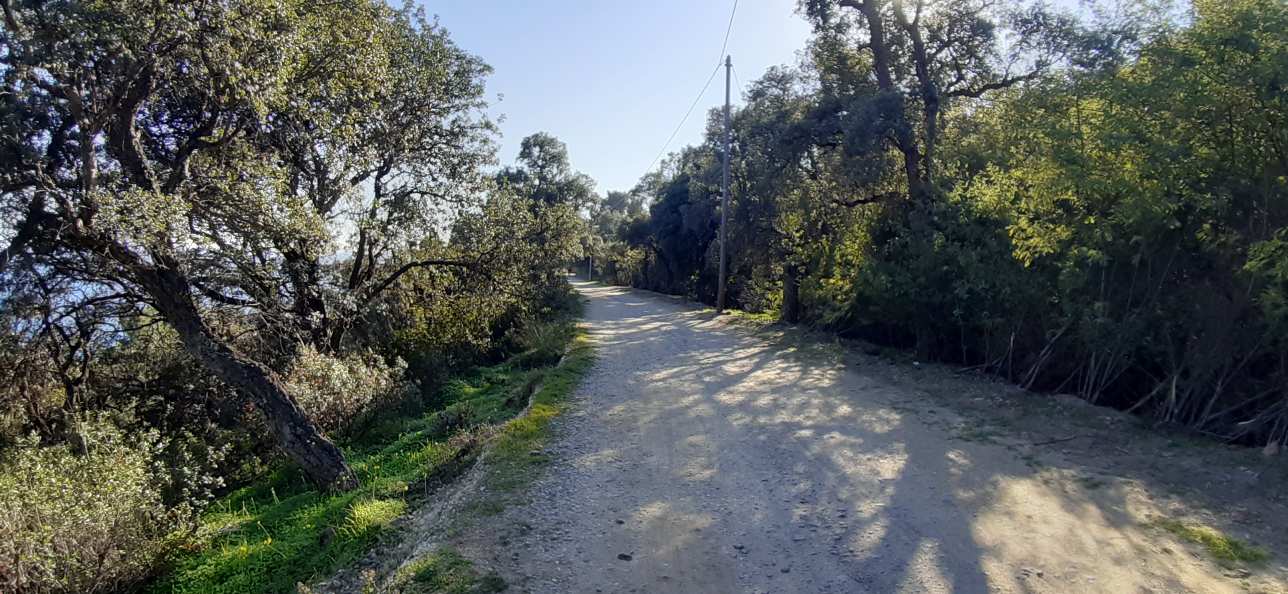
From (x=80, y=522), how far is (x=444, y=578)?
379cm

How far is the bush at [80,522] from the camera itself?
205 inches

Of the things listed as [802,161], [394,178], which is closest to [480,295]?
[394,178]

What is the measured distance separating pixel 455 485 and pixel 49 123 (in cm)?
664

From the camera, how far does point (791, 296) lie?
2042 cm

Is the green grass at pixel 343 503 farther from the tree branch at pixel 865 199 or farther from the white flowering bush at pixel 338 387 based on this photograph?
the tree branch at pixel 865 199

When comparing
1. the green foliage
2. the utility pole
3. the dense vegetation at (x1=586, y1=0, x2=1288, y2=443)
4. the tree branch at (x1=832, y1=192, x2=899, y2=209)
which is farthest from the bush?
the utility pole

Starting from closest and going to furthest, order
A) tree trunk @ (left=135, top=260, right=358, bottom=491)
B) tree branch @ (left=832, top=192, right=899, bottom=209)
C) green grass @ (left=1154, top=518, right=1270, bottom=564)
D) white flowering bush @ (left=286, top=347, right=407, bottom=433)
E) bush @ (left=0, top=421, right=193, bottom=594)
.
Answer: green grass @ (left=1154, top=518, right=1270, bottom=564)
bush @ (left=0, top=421, right=193, bottom=594)
tree trunk @ (left=135, top=260, right=358, bottom=491)
white flowering bush @ (left=286, top=347, right=407, bottom=433)
tree branch @ (left=832, top=192, right=899, bottom=209)

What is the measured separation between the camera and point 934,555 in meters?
4.57

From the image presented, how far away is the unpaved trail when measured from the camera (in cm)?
430

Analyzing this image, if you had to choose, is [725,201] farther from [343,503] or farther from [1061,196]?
[343,503]

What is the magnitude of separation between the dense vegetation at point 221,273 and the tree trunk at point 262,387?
2 cm

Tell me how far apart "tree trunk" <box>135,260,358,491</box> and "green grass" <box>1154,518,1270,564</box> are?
26.3 feet

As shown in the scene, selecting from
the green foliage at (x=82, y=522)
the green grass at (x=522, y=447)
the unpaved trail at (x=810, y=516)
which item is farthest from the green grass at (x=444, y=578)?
the green foliage at (x=82, y=522)

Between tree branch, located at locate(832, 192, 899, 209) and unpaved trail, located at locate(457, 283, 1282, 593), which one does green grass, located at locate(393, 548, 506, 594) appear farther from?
tree branch, located at locate(832, 192, 899, 209)
